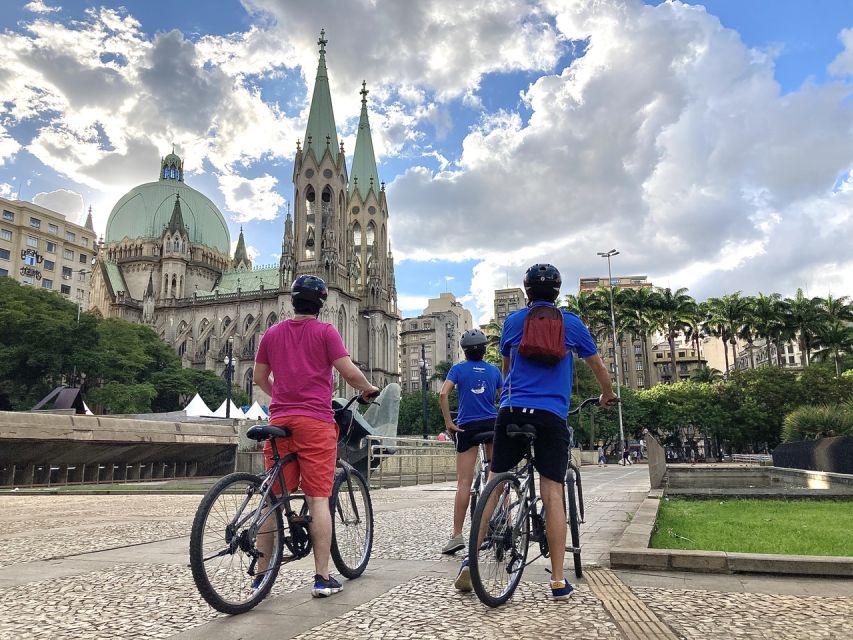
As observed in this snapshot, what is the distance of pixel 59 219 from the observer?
3546 inches

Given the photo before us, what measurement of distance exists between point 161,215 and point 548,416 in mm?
107441

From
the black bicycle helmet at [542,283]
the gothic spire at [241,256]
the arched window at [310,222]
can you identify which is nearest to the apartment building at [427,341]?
the gothic spire at [241,256]

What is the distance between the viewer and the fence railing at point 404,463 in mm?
16641

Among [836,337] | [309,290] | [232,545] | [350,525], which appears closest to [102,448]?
[350,525]

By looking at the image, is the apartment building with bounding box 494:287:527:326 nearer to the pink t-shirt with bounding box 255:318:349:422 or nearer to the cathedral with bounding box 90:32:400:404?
the cathedral with bounding box 90:32:400:404

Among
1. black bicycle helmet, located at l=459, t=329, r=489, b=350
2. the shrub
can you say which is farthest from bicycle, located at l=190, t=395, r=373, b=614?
the shrub

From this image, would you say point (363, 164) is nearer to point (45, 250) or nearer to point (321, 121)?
point (321, 121)

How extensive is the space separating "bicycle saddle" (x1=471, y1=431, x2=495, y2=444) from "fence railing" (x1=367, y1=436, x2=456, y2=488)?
31.1ft

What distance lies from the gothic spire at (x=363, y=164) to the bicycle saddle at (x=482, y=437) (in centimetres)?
9600

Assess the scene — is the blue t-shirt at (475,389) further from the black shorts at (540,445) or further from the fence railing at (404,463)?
the fence railing at (404,463)

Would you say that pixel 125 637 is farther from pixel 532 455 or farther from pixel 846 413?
pixel 846 413

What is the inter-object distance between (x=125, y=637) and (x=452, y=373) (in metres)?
3.61

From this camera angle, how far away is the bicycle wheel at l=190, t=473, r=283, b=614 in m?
3.44

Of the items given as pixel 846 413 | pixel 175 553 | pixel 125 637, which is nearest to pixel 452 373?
pixel 175 553
